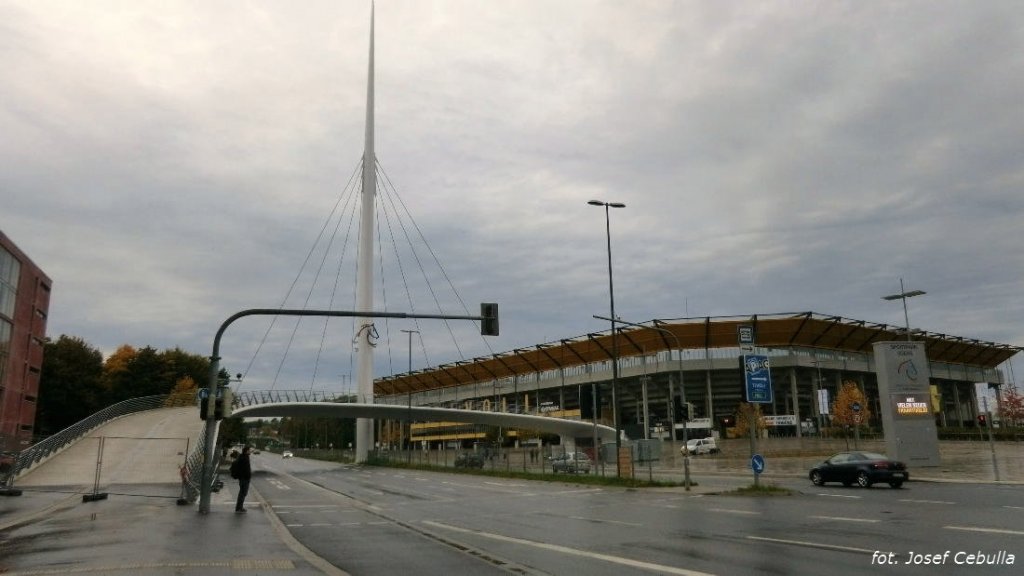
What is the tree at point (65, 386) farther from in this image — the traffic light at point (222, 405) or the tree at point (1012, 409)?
the tree at point (1012, 409)

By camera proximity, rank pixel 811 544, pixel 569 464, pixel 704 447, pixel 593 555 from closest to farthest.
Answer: pixel 593 555, pixel 811 544, pixel 569 464, pixel 704 447

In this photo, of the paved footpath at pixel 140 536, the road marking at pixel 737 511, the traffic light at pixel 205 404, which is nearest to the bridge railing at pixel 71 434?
the paved footpath at pixel 140 536

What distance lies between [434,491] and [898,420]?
889 inches

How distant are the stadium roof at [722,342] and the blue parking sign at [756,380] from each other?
132 feet

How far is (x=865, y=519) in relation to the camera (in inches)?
620

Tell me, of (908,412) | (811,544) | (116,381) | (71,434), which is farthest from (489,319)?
(116,381)

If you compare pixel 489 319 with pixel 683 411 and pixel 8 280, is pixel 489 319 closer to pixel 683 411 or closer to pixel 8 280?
pixel 683 411

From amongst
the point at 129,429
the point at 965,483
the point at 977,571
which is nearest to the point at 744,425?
the point at 965,483

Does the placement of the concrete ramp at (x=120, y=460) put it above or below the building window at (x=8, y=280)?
below

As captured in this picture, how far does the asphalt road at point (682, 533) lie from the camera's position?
33.3 ft

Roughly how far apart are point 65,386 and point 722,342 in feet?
241

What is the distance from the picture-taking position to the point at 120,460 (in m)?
36.4

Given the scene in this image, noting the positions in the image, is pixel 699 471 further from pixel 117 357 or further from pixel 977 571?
pixel 117 357

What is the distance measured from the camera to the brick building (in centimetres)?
5241
